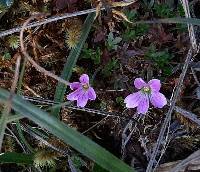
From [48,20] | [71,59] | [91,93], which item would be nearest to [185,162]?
[91,93]

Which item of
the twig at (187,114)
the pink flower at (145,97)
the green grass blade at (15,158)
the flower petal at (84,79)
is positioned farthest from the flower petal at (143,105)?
the green grass blade at (15,158)

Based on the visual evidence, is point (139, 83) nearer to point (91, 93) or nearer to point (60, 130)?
point (91, 93)

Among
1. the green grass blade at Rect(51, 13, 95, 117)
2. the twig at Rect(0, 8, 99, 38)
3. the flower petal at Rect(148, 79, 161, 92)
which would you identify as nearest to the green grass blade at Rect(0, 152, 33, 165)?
the green grass blade at Rect(51, 13, 95, 117)

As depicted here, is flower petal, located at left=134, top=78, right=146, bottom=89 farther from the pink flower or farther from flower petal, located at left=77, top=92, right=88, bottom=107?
flower petal, located at left=77, top=92, right=88, bottom=107

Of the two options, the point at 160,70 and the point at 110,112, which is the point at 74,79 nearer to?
the point at 110,112

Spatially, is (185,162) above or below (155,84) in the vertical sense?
below

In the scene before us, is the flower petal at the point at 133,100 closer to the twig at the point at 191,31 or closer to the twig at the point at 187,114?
the twig at the point at 187,114
